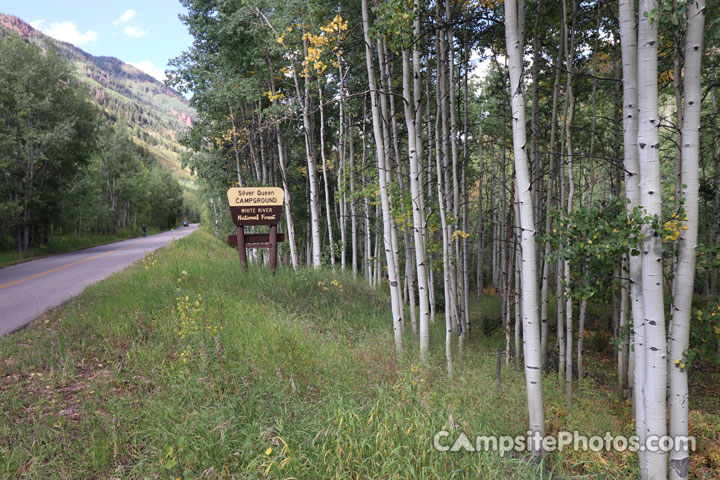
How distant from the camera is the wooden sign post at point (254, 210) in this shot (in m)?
8.05

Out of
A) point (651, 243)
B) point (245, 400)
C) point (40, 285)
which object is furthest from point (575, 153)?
point (40, 285)

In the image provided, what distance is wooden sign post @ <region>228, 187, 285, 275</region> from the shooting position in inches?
317

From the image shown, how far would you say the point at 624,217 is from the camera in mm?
2717

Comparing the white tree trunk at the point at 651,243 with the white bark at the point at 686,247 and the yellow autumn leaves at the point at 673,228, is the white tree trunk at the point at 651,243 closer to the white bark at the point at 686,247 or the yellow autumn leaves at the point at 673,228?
the yellow autumn leaves at the point at 673,228

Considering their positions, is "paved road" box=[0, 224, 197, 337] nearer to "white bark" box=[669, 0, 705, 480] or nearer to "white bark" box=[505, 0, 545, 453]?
"white bark" box=[505, 0, 545, 453]

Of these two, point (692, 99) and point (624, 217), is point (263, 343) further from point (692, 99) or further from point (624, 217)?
point (692, 99)

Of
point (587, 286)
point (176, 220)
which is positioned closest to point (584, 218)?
point (587, 286)

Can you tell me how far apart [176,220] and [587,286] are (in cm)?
7734

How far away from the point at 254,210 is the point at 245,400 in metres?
5.46

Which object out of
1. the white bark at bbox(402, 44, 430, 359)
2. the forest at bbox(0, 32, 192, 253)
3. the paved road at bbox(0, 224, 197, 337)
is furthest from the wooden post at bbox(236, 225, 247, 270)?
the forest at bbox(0, 32, 192, 253)

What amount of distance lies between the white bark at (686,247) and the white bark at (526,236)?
102 cm

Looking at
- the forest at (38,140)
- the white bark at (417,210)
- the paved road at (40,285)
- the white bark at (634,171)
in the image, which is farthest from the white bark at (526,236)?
the forest at (38,140)

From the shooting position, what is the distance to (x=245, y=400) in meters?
3.42

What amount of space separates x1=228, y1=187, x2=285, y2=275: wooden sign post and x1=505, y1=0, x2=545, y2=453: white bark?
19.2ft
